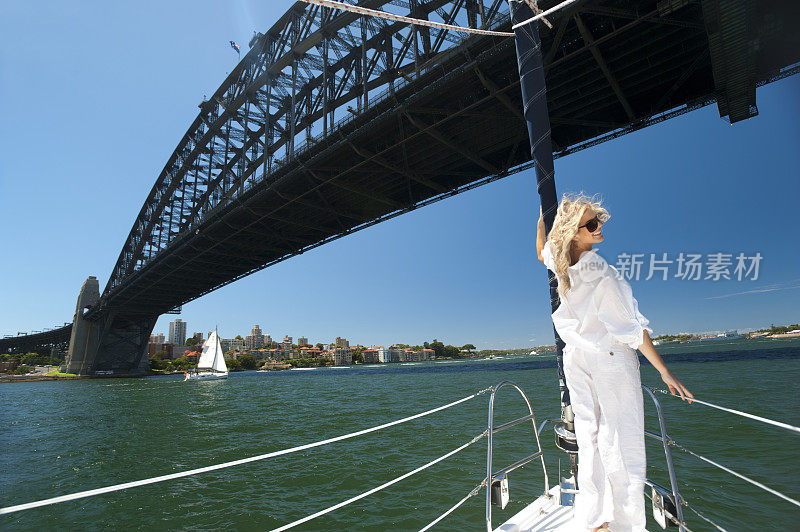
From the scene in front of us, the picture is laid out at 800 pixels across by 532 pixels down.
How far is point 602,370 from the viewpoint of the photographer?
193 centimetres

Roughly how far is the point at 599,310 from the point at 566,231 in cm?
48

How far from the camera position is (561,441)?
300 cm

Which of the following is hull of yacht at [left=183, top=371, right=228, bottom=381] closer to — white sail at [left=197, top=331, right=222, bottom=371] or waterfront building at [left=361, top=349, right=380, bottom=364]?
white sail at [left=197, top=331, right=222, bottom=371]

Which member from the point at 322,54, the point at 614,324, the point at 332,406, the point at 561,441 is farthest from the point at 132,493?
the point at 322,54

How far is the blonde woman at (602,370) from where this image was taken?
1867 millimetres

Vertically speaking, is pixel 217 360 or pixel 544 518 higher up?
pixel 544 518

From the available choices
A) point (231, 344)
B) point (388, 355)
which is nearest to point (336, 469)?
point (388, 355)

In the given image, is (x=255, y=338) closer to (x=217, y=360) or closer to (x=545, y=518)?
(x=217, y=360)

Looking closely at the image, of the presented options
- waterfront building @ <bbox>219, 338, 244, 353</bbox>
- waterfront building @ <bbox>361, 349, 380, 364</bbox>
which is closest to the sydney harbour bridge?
waterfront building @ <bbox>361, 349, 380, 364</bbox>

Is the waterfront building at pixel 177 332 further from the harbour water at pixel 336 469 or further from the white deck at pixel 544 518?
the white deck at pixel 544 518

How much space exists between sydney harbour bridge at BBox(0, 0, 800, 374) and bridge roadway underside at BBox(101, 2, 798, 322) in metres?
0.08

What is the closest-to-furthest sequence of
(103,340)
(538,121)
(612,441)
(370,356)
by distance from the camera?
(612,441) < (538,121) < (103,340) < (370,356)

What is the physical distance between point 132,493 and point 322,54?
2805cm

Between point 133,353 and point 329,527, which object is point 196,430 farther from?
point 133,353
